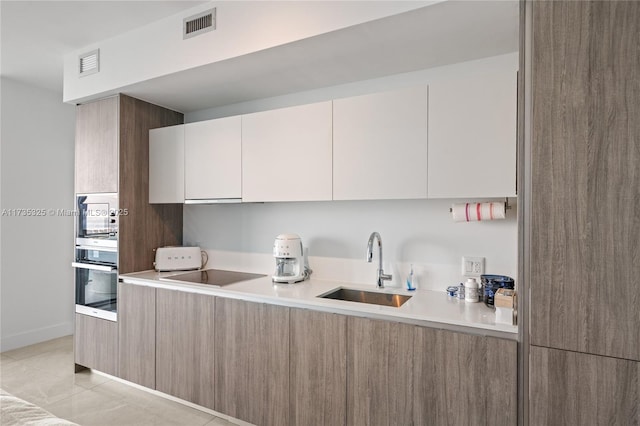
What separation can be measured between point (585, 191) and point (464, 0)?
942 millimetres

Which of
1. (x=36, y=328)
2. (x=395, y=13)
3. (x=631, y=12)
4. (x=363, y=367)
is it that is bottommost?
(x=36, y=328)

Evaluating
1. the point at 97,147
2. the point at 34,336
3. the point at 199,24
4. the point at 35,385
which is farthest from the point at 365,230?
the point at 34,336

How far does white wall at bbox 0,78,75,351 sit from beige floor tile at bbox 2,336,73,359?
64mm

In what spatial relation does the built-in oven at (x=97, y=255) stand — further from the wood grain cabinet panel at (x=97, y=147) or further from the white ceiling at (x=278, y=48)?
the white ceiling at (x=278, y=48)

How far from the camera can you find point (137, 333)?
106 inches

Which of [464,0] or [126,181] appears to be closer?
[464,0]

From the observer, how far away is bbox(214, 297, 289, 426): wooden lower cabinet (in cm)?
209

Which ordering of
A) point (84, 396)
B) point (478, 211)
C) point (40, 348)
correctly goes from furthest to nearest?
point (40, 348) → point (84, 396) → point (478, 211)

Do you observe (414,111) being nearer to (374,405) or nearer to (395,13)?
(395,13)

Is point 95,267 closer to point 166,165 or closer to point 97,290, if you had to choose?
point 97,290

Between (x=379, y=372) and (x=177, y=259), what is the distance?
6.28 feet

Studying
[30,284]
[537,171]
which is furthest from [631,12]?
[30,284]

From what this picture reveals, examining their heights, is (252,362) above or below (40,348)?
above

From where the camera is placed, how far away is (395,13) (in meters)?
1.68
